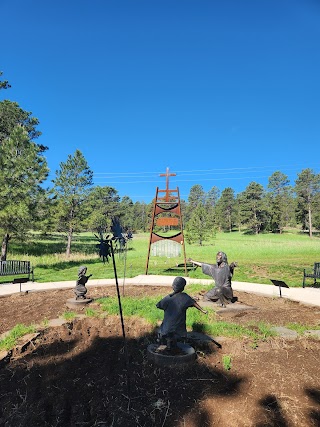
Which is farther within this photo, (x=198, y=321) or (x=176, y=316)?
(x=198, y=321)

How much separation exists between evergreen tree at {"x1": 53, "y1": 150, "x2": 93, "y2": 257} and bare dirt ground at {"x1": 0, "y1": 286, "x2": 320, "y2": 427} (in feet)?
67.7

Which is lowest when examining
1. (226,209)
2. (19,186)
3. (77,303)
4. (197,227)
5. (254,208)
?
(77,303)

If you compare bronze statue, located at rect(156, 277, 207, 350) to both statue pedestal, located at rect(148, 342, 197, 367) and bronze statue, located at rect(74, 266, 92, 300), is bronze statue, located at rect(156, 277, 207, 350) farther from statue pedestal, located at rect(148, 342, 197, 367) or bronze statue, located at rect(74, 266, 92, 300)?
bronze statue, located at rect(74, 266, 92, 300)

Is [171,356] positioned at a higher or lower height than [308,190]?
lower

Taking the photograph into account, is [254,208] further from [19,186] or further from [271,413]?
[271,413]

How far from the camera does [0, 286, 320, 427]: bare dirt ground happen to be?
10.5 ft

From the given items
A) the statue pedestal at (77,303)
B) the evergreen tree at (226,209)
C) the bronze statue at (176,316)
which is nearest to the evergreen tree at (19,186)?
the statue pedestal at (77,303)

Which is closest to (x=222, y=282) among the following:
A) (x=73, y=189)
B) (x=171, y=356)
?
(x=171, y=356)

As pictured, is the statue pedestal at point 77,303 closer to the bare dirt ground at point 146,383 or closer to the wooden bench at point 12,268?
the bare dirt ground at point 146,383

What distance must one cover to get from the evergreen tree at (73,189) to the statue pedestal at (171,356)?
22.1m

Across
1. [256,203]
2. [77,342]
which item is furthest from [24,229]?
[256,203]

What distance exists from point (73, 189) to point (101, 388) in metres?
23.9

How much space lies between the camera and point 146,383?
153 inches

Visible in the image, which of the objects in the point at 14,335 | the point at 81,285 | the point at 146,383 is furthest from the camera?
the point at 81,285
